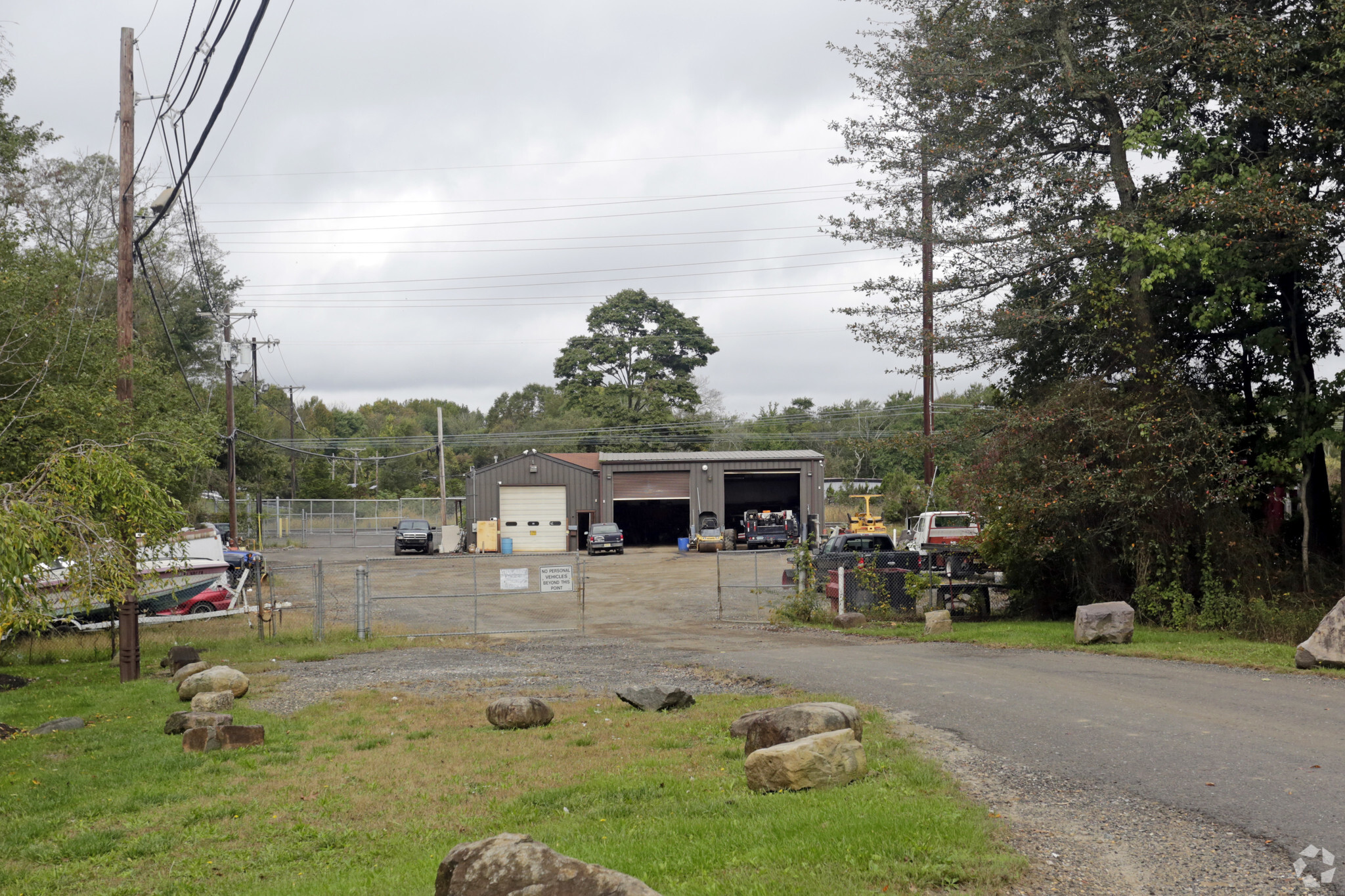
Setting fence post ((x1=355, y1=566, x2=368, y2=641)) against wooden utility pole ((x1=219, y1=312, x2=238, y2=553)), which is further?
wooden utility pole ((x1=219, y1=312, x2=238, y2=553))

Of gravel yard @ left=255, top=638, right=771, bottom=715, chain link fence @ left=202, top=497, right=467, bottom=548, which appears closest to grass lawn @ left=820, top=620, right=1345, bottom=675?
gravel yard @ left=255, top=638, right=771, bottom=715

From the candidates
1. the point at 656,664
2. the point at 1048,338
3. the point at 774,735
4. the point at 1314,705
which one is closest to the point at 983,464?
the point at 1048,338

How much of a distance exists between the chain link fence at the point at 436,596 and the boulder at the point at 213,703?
6.00m

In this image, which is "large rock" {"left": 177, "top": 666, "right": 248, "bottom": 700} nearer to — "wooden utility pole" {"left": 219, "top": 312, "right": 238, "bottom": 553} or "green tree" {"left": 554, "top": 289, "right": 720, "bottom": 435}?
"wooden utility pole" {"left": 219, "top": 312, "right": 238, "bottom": 553}

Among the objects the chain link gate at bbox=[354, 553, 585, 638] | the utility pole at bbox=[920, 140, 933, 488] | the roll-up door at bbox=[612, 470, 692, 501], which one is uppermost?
the utility pole at bbox=[920, 140, 933, 488]

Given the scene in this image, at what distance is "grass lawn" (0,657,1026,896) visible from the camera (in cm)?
569

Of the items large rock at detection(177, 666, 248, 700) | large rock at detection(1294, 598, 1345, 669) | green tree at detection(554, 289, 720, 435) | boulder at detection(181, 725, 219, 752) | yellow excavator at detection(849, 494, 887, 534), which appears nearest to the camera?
boulder at detection(181, 725, 219, 752)

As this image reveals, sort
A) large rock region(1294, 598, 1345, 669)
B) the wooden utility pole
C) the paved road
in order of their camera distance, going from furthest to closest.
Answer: the wooden utility pole
large rock region(1294, 598, 1345, 669)
the paved road

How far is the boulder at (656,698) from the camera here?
36.7 feet

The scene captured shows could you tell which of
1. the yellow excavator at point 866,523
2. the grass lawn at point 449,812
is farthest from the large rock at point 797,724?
the yellow excavator at point 866,523

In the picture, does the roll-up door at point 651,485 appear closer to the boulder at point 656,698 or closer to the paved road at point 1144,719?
the paved road at point 1144,719

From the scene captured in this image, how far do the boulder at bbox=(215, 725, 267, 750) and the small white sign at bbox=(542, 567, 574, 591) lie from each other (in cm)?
1072

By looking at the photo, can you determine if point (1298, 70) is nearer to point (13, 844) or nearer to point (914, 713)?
point (914, 713)

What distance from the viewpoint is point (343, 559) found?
44.9 meters
